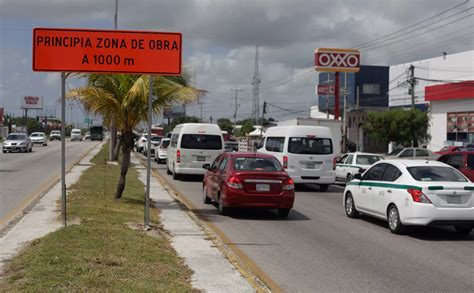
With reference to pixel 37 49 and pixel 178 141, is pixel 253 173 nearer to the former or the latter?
pixel 37 49

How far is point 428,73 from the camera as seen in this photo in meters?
65.1

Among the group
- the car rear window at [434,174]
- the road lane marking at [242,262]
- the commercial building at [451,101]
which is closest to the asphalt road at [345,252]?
the road lane marking at [242,262]

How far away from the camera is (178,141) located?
25812 millimetres

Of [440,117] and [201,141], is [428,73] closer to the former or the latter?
[440,117]

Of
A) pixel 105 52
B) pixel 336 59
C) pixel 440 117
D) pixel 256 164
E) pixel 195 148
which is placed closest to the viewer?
pixel 105 52

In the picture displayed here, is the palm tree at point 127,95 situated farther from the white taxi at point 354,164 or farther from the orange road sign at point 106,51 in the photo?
the white taxi at point 354,164

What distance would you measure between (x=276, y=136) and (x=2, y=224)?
43.3ft

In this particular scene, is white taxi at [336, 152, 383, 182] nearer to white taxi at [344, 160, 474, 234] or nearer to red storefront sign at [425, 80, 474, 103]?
white taxi at [344, 160, 474, 234]

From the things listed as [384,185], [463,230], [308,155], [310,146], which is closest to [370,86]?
[310,146]

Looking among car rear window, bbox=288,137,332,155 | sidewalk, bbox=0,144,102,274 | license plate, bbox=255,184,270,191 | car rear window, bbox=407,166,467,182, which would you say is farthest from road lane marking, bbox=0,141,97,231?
car rear window, bbox=288,137,332,155

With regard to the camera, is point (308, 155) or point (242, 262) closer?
point (242, 262)

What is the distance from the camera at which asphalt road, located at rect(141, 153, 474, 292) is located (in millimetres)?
8141

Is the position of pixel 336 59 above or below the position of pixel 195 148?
above

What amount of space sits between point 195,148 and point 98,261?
57.6ft
